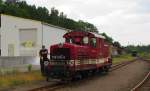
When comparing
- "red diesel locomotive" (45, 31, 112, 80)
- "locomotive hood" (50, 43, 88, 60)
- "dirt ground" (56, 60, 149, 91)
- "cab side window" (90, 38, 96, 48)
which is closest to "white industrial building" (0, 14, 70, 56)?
"red diesel locomotive" (45, 31, 112, 80)

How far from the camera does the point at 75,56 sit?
880 inches

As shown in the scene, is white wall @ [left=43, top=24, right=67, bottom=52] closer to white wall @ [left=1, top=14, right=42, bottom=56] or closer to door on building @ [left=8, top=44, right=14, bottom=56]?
white wall @ [left=1, top=14, right=42, bottom=56]

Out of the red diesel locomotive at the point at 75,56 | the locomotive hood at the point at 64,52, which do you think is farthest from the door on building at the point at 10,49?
the locomotive hood at the point at 64,52

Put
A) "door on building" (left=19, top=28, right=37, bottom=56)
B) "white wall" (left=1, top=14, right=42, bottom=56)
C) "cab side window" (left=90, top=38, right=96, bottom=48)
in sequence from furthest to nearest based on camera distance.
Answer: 1. "white wall" (left=1, top=14, right=42, bottom=56)
2. "door on building" (left=19, top=28, right=37, bottom=56)
3. "cab side window" (left=90, top=38, right=96, bottom=48)

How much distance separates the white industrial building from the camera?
54094 millimetres

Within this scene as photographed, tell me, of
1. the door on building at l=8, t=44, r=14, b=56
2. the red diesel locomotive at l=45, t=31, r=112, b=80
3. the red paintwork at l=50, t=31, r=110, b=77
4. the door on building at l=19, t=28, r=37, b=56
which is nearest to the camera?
the red diesel locomotive at l=45, t=31, r=112, b=80

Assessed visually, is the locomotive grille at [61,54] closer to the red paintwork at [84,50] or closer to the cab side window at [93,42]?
the red paintwork at [84,50]

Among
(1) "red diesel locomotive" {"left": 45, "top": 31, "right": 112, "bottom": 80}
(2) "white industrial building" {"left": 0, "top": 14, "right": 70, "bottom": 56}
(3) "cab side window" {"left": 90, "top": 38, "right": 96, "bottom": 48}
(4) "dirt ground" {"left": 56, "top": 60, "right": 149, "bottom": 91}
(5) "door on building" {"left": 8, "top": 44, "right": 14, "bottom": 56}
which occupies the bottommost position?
(4) "dirt ground" {"left": 56, "top": 60, "right": 149, "bottom": 91}

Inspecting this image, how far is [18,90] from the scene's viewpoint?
1870cm

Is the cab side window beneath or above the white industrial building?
beneath

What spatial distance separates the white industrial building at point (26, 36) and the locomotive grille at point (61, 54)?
31254 mm

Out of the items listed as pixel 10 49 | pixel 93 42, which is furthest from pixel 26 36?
pixel 93 42

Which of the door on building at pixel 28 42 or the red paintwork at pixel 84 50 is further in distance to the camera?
the door on building at pixel 28 42

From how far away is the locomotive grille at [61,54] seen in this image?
22062 millimetres
